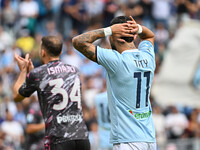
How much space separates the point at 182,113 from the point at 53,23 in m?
5.66

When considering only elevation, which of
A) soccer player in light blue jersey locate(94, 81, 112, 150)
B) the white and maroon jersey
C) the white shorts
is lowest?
soccer player in light blue jersey locate(94, 81, 112, 150)

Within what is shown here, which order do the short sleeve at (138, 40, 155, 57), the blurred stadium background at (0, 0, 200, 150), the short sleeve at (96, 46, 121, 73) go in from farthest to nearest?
the blurred stadium background at (0, 0, 200, 150) < the short sleeve at (138, 40, 155, 57) < the short sleeve at (96, 46, 121, 73)

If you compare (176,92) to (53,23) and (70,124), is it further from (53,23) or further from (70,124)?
(70,124)

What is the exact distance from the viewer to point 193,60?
58.0 ft

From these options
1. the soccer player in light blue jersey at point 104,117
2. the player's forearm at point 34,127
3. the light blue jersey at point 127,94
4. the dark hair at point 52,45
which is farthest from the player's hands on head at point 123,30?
the soccer player in light blue jersey at point 104,117

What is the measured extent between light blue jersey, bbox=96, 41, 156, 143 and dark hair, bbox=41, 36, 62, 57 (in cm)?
94

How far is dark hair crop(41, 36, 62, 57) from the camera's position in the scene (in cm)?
625

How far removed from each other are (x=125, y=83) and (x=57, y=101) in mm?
1056

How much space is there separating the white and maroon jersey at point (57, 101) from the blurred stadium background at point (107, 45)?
6.99 m

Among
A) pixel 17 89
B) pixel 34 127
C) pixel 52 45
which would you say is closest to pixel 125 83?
pixel 52 45

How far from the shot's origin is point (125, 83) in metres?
5.53

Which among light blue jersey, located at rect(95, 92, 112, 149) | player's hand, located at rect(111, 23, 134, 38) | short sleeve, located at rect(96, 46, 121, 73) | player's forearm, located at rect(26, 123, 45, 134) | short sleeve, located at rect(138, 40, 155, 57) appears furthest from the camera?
light blue jersey, located at rect(95, 92, 112, 149)

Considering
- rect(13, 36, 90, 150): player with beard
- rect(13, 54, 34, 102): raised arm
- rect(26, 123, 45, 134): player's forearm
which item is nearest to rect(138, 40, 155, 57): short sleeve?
rect(13, 36, 90, 150): player with beard

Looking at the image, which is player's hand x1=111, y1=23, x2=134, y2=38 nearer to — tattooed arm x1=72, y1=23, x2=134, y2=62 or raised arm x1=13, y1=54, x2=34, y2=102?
tattooed arm x1=72, y1=23, x2=134, y2=62
